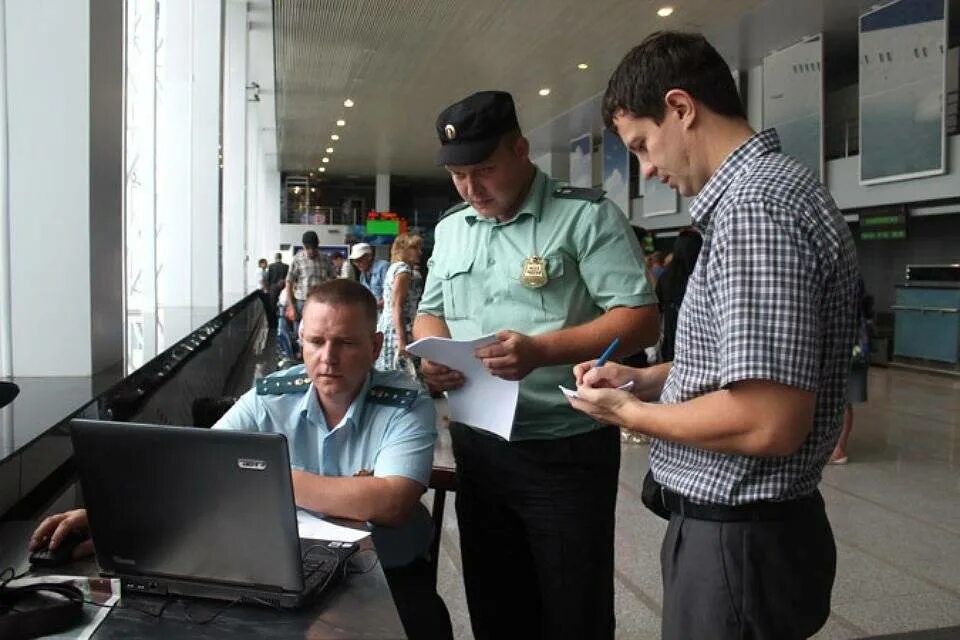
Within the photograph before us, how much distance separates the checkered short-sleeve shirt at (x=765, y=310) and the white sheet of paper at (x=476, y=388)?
1.65 ft

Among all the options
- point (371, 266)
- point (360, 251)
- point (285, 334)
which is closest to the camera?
point (360, 251)

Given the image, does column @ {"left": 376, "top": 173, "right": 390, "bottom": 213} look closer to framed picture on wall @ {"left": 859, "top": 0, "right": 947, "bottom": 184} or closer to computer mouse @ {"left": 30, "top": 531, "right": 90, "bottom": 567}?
framed picture on wall @ {"left": 859, "top": 0, "right": 947, "bottom": 184}

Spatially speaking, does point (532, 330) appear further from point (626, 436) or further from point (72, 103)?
point (626, 436)

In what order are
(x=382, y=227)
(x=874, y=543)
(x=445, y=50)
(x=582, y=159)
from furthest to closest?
(x=382, y=227) → (x=582, y=159) → (x=445, y=50) → (x=874, y=543)

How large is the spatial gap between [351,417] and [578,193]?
75 cm

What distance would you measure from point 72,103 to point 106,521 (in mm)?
1830

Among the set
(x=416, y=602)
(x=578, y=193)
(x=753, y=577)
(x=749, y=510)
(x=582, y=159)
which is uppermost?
(x=582, y=159)

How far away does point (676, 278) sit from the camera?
17.2 ft

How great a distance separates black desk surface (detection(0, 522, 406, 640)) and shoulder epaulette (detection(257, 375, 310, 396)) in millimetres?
671

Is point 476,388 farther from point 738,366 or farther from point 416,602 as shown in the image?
point 738,366

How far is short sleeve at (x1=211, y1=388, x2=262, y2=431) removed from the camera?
1.76 meters

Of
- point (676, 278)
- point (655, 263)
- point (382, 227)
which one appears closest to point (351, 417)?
point (676, 278)

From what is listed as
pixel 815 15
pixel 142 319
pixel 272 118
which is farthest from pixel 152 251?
pixel 272 118

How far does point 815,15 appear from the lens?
9.80 metres
